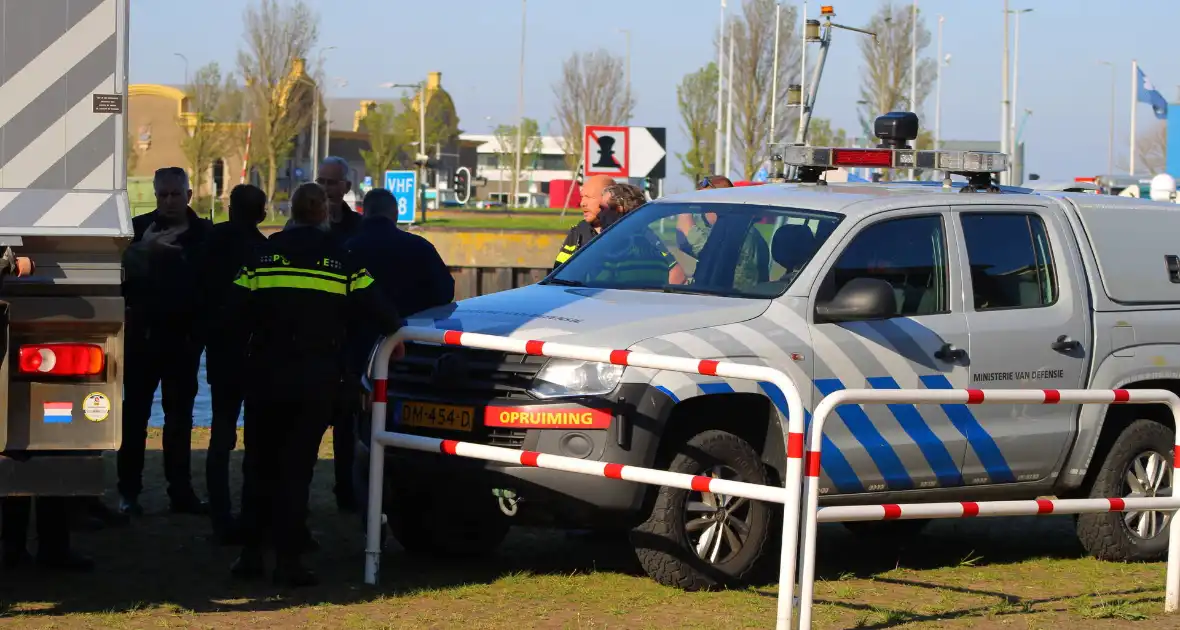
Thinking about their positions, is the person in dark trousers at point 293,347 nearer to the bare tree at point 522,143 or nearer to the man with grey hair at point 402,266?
the man with grey hair at point 402,266

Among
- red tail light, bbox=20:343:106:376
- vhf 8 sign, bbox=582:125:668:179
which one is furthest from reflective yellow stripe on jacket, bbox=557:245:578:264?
vhf 8 sign, bbox=582:125:668:179

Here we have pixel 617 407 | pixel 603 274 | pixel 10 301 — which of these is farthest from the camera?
pixel 603 274

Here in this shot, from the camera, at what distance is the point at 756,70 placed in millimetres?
58312

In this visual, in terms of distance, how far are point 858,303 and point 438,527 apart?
2.23 m

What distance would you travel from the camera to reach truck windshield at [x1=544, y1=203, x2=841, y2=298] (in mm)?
7395

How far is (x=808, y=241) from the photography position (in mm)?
7414

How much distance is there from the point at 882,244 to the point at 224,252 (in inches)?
129

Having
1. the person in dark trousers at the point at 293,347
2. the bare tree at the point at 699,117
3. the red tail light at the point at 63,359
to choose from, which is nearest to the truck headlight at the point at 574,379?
the person in dark trousers at the point at 293,347

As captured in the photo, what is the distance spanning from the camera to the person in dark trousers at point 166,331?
827cm

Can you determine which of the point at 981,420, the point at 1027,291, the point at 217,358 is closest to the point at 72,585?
the point at 217,358

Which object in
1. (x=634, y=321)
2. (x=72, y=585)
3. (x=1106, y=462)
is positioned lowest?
(x=72, y=585)

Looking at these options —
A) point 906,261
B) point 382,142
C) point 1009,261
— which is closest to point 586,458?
point 906,261

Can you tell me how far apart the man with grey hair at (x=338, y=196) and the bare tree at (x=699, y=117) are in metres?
54.2

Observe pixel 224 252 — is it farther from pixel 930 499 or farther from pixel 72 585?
pixel 930 499
